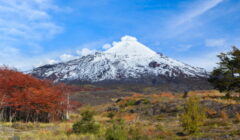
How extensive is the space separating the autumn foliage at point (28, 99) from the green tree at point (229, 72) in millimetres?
20208

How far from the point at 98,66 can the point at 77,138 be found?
17748 centimetres

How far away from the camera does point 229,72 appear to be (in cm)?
3262

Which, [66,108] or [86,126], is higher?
[66,108]

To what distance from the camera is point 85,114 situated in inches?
647

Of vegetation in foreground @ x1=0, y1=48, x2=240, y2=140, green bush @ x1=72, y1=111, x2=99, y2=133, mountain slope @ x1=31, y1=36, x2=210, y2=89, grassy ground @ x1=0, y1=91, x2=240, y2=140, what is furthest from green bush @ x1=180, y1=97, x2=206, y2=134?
mountain slope @ x1=31, y1=36, x2=210, y2=89

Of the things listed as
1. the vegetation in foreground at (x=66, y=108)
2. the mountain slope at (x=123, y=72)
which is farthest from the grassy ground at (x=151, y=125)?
the mountain slope at (x=123, y=72)

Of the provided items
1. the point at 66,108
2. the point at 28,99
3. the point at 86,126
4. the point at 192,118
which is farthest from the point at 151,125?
the point at 28,99

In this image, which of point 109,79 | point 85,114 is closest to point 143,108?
point 85,114

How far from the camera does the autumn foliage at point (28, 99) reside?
965 inches

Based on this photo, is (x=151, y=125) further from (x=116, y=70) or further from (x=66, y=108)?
(x=116, y=70)

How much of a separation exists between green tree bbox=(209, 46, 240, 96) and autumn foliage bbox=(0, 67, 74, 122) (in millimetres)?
20208

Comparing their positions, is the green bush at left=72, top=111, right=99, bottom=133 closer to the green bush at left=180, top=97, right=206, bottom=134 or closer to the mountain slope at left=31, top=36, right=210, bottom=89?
the green bush at left=180, top=97, right=206, bottom=134

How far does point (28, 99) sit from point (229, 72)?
82.1 ft

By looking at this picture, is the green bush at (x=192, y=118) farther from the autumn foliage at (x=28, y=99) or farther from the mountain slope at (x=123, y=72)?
the mountain slope at (x=123, y=72)
